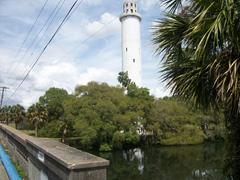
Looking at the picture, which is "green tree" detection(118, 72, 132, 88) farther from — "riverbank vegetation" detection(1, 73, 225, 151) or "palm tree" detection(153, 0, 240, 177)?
"palm tree" detection(153, 0, 240, 177)

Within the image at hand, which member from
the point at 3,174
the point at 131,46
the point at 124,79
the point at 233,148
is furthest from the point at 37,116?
the point at 233,148

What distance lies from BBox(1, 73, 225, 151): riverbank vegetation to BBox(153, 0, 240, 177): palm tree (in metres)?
31.8

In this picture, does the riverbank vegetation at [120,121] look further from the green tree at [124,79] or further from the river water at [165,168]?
the river water at [165,168]

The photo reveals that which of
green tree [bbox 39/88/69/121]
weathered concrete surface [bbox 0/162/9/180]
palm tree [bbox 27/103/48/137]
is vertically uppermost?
green tree [bbox 39/88/69/121]

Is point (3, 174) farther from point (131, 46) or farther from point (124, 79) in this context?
point (131, 46)

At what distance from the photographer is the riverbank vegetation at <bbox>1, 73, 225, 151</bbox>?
4129 cm

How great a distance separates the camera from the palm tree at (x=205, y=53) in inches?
187

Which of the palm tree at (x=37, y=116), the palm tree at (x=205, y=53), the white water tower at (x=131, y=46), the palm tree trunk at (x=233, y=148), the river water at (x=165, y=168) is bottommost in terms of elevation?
the river water at (x=165, y=168)

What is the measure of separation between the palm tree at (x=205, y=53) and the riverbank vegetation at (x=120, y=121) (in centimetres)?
3179

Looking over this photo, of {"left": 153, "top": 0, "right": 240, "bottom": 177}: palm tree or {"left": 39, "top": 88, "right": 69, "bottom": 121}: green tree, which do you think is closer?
{"left": 153, "top": 0, "right": 240, "bottom": 177}: palm tree

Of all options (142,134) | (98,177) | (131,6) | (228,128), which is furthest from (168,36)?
(131,6)

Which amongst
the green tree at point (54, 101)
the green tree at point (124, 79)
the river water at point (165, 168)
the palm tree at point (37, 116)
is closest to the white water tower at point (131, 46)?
the green tree at point (124, 79)

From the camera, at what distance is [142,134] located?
4738 centimetres

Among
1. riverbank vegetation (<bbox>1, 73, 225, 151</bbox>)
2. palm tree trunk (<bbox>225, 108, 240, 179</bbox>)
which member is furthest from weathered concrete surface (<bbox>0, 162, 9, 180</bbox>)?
riverbank vegetation (<bbox>1, 73, 225, 151</bbox>)
